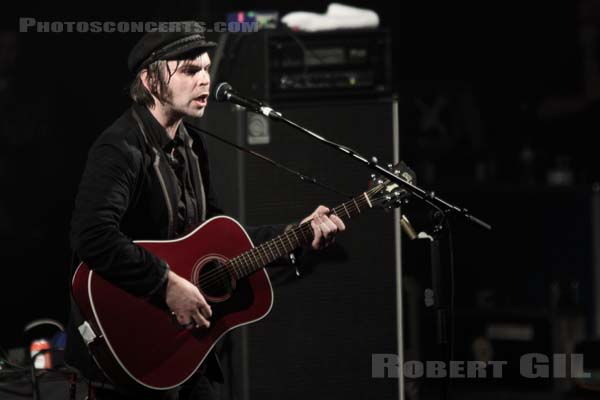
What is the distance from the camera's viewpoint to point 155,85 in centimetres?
294

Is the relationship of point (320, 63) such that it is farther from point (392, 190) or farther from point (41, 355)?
point (41, 355)

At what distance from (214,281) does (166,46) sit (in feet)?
2.46

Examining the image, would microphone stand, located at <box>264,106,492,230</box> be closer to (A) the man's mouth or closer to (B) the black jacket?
(A) the man's mouth

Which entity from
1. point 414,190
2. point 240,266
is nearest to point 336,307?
point 240,266

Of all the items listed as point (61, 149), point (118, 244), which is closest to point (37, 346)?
point (61, 149)

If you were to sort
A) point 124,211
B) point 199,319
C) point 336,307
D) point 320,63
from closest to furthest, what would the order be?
1. point 124,211
2. point 199,319
3. point 336,307
4. point 320,63

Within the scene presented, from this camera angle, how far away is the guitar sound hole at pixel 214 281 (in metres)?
2.93

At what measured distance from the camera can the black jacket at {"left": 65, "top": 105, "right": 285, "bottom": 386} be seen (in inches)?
→ 105

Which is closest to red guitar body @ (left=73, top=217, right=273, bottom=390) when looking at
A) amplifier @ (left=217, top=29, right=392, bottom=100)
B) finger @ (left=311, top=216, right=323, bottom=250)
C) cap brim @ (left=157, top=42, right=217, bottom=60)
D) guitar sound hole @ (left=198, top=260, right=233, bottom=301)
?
guitar sound hole @ (left=198, top=260, right=233, bottom=301)

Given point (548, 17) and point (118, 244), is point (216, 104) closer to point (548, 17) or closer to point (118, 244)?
point (118, 244)

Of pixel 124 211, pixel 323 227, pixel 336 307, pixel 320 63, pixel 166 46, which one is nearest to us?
pixel 124 211

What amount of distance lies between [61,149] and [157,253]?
5.23 ft

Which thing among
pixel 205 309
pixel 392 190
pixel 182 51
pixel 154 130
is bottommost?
pixel 205 309

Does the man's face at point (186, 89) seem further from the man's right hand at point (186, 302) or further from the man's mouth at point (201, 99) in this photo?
the man's right hand at point (186, 302)
